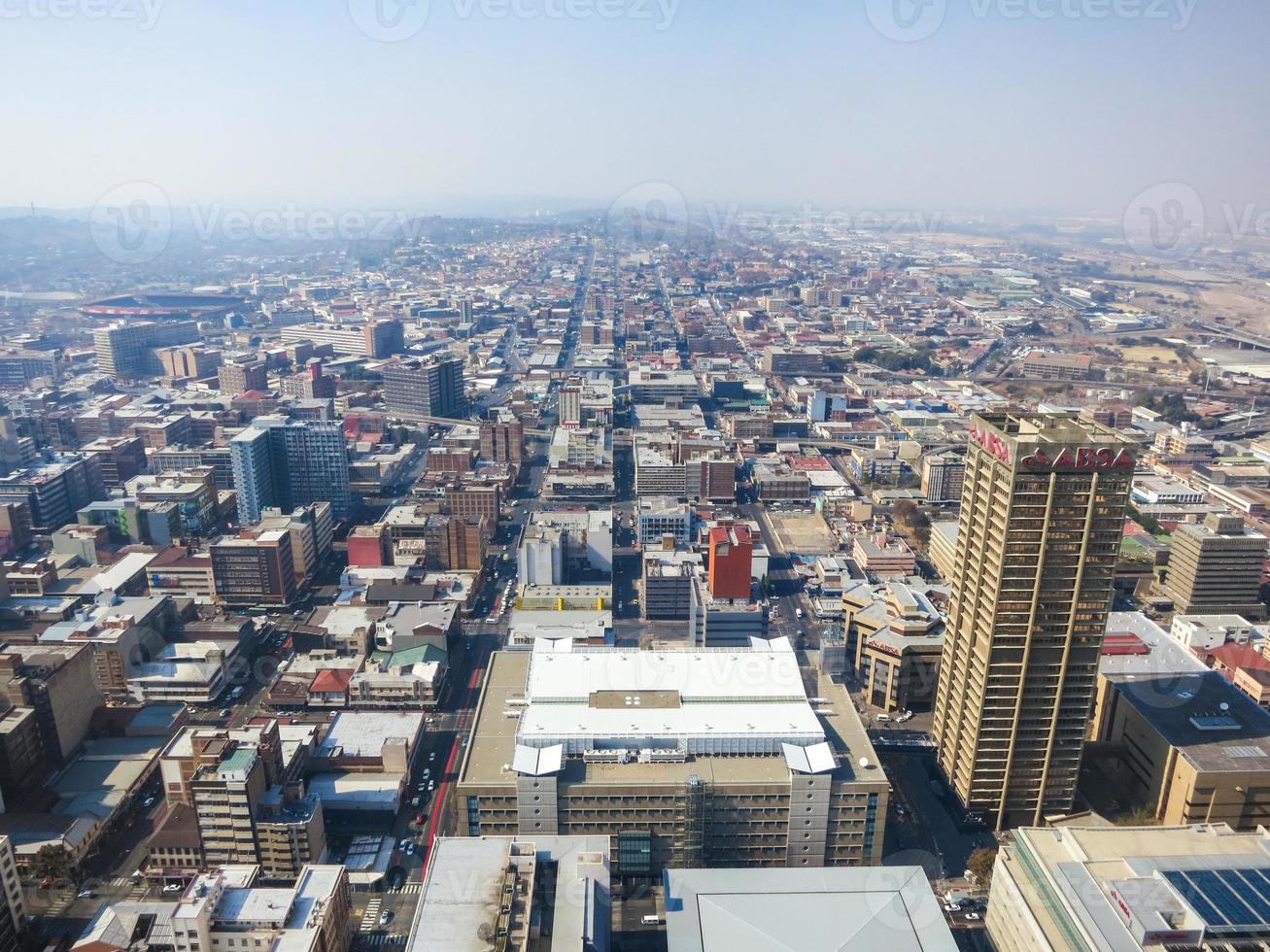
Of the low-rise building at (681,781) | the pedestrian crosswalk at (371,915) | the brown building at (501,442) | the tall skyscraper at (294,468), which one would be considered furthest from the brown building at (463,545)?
the pedestrian crosswalk at (371,915)

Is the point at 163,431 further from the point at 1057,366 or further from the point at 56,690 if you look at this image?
the point at 1057,366

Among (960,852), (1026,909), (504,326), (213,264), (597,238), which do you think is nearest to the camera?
(1026,909)

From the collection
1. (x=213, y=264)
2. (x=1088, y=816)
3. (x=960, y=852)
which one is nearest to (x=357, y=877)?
(x=960, y=852)

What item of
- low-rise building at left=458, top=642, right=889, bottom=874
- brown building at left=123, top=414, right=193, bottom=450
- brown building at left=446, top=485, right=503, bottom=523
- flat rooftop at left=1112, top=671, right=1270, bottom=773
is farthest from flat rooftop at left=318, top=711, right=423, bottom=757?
brown building at left=123, top=414, right=193, bottom=450

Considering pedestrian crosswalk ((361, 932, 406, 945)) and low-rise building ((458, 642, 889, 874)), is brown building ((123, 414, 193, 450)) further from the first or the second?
pedestrian crosswalk ((361, 932, 406, 945))

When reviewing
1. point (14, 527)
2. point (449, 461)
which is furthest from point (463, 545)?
point (14, 527)

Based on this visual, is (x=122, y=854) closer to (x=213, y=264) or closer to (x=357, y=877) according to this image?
(x=357, y=877)
